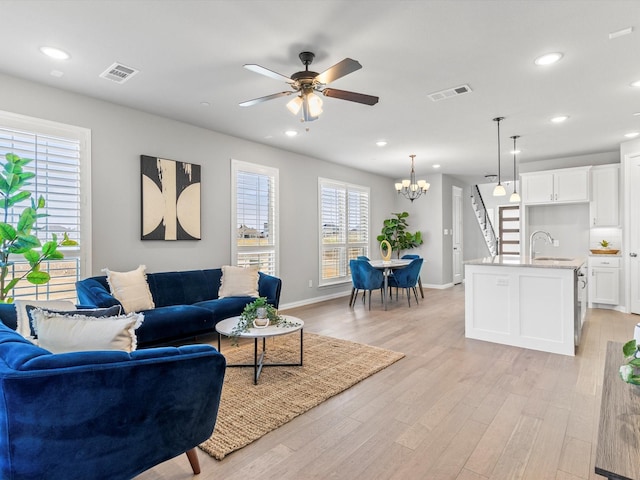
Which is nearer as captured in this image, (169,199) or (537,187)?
(169,199)

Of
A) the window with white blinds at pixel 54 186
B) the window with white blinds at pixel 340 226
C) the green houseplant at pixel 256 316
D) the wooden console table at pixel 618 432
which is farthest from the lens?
the window with white blinds at pixel 340 226

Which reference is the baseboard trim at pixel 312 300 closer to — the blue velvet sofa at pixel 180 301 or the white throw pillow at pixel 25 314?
the blue velvet sofa at pixel 180 301

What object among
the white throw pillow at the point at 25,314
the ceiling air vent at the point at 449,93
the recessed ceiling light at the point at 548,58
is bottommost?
the white throw pillow at the point at 25,314

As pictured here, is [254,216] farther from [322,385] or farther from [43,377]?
[43,377]

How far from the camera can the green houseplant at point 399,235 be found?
8.45m

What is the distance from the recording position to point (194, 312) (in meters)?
3.92

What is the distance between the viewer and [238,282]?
4.75 meters

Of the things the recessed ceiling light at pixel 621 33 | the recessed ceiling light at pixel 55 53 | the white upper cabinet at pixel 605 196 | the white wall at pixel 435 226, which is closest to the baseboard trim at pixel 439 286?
the white wall at pixel 435 226

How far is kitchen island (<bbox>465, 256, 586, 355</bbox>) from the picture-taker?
367 cm

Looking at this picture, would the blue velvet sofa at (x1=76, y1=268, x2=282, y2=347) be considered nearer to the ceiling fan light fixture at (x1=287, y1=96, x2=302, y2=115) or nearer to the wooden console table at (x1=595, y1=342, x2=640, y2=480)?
the ceiling fan light fixture at (x1=287, y1=96, x2=302, y2=115)

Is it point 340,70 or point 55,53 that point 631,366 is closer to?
point 340,70

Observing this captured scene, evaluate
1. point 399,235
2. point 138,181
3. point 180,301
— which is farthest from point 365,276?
point 138,181

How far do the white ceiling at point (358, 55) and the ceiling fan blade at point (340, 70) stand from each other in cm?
30

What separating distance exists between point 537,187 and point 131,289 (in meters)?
6.99
